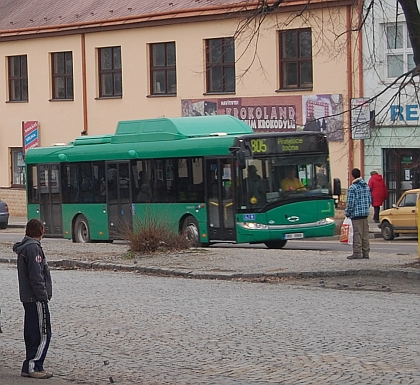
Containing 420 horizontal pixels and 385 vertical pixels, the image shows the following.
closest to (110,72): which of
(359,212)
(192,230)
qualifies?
(192,230)

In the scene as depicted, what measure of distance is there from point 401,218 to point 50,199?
9.75m

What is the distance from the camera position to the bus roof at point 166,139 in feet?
80.3

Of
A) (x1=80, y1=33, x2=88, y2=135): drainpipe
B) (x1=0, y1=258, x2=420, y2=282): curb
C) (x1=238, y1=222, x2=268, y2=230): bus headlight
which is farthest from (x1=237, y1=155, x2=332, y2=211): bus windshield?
(x1=80, y1=33, x2=88, y2=135): drainpipe

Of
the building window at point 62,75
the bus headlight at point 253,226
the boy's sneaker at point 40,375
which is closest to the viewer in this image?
the boy's sneaker at point 40,375

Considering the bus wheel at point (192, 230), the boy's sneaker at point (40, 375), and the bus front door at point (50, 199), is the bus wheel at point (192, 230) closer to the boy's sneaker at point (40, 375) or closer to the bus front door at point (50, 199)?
the bus front door at point (50, 199)

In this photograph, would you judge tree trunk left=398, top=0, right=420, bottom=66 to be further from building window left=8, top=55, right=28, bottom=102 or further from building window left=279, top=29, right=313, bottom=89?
building window left=8, top=55, right=28, bottom=102

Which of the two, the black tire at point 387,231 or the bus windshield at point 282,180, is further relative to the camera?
the black tire at point 387,231

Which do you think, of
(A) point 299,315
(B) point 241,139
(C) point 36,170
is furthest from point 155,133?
(A) point 299,315

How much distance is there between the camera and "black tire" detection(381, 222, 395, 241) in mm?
28203

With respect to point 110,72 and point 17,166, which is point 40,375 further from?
point 17,166

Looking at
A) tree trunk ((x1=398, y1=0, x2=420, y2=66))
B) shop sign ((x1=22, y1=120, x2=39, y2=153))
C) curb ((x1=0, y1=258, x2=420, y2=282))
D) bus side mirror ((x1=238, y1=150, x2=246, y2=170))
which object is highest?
tree trunk ((x1=398, y1=0, x2=420, y2=66))

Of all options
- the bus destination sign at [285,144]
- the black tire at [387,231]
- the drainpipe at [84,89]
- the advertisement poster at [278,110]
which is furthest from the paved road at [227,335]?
the drainpipe at [84,89]

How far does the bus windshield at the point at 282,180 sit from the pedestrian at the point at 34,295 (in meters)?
13.9

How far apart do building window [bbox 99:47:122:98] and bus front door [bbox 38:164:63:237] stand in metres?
12.5
